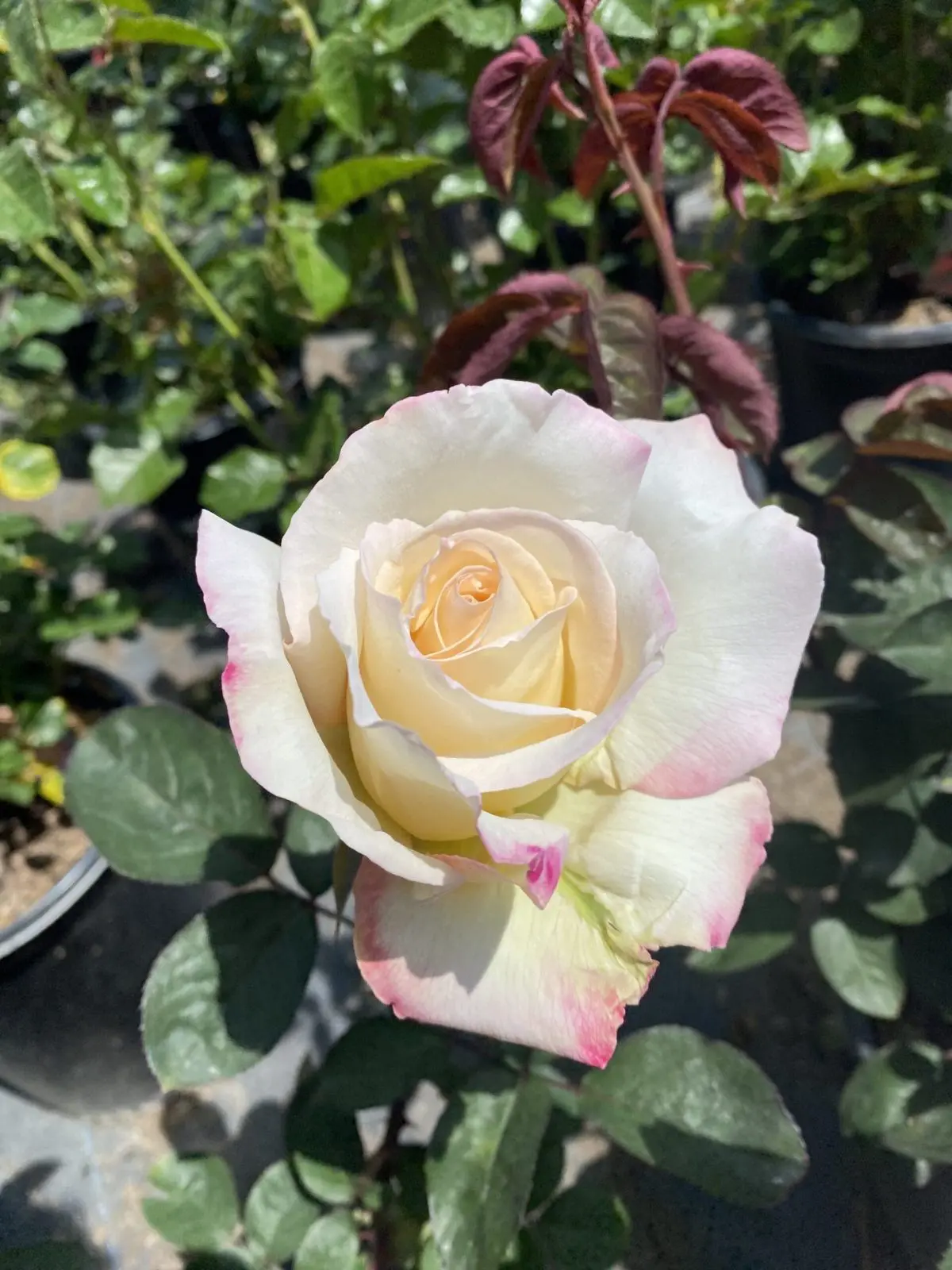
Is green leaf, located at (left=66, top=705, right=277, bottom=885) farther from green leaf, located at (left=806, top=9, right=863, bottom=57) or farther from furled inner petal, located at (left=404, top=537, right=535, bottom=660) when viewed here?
green leaf, located at (left=806, top=9, right=863, bottom=57)

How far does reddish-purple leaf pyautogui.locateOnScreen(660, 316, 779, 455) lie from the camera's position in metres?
0.48

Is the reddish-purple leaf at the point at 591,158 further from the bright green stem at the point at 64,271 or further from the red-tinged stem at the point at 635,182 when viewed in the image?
the bright green stem at the point at 64,271

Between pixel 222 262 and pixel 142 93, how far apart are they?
0.49 ft

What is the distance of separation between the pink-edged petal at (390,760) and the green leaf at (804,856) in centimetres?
38

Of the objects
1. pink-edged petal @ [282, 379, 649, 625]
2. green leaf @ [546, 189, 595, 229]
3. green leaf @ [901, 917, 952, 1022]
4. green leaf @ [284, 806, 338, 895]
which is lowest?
green leaf @ [901, 917, 952, 1022]

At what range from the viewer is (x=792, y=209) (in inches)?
34.2

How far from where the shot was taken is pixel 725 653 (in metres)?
0.33

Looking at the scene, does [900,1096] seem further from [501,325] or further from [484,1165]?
[501,325]

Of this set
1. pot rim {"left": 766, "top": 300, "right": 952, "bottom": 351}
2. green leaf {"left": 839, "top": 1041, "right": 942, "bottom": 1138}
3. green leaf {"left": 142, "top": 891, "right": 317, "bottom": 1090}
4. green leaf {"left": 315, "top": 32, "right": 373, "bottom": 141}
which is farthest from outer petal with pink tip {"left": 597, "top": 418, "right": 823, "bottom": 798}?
pot rim {"left": 766, "top": 300, "right": 952, "bottom": 351}

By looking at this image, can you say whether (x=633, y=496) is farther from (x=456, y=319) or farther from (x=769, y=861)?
(x=769, y=861)

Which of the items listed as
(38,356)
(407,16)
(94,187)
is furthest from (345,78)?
(38,356)

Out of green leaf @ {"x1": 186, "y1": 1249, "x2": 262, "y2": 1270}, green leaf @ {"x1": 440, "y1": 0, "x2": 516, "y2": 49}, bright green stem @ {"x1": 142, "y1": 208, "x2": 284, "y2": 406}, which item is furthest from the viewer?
bright green stem @ {"x1": 142, "y1": 208, "x2": 284, "y2": 406}

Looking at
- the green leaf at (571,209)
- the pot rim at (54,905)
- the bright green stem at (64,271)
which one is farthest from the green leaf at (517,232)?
the pot rim at (54,905)

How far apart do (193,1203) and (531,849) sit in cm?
42
